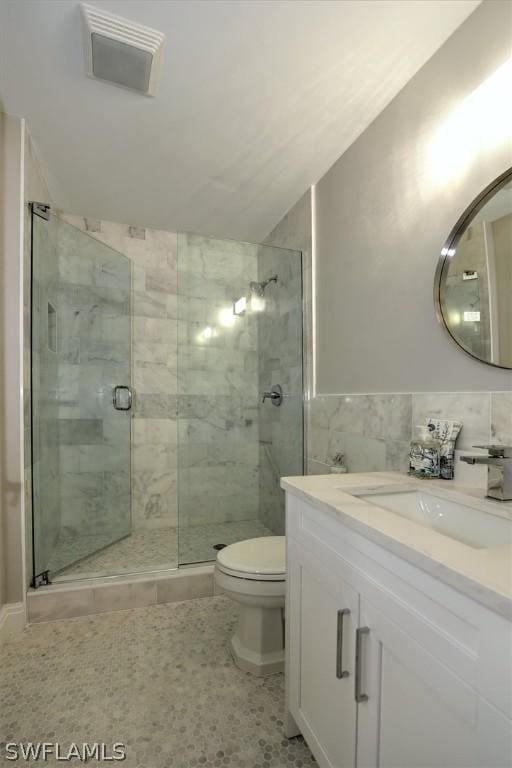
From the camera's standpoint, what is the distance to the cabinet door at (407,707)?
585 mm

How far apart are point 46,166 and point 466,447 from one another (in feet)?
8.64

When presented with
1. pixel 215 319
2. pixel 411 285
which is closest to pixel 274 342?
pixel 215 319

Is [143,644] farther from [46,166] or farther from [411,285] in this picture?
[46,166]

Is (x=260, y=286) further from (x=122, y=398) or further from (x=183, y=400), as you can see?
(x=122, y=398)

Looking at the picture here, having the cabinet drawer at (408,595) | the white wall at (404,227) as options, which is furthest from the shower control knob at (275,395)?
the cabinet drawer at (408,595)

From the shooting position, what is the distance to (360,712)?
85 cm

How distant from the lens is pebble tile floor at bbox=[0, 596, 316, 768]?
1212 millimetres

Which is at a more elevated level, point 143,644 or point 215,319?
point 215,319

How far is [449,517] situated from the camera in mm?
1109

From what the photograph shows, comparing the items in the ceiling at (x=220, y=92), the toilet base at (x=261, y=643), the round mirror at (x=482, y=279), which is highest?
the ceiling at (x=220, y=92)

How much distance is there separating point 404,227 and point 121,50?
131cm

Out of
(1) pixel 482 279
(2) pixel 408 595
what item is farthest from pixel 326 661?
(1) pixel 482 279

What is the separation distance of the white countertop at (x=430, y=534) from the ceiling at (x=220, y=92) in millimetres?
1597

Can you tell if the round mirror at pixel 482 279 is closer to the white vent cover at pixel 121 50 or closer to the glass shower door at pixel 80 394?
the white vent cover at pixel 121 50
